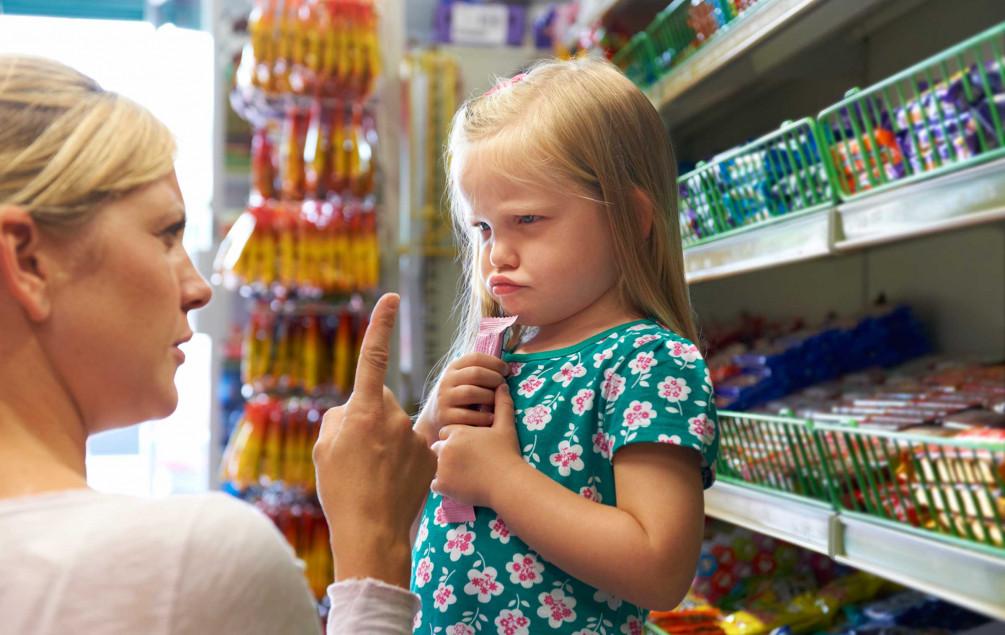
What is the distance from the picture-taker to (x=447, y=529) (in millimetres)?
1187

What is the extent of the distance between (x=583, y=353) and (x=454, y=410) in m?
0.18

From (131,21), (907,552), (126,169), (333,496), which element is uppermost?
(131,21)

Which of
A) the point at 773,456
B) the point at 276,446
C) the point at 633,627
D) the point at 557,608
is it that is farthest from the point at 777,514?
the point at 276,446

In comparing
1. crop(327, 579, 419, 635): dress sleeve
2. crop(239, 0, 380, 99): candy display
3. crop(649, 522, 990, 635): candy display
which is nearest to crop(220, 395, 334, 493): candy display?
crop(239, 0, 380, 99): candy display

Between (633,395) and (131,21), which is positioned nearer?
(633,395)

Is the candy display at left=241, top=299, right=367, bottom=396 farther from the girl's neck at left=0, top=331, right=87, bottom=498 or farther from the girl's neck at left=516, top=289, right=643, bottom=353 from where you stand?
the girl's neck at left=0, top=331, right=87, bottom=498

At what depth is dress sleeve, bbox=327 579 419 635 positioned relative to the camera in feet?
2.74

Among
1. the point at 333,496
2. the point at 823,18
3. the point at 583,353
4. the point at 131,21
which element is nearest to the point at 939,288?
the point at 823,18

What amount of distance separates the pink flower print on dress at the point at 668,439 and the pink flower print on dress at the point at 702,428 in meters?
0.03

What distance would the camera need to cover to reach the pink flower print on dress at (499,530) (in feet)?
3.69

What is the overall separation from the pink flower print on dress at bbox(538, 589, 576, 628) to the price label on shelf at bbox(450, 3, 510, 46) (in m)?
3.32

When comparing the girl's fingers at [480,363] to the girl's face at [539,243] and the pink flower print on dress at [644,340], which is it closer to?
the girl's face at [539,243]

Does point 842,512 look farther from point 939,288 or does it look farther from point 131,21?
point 131,21

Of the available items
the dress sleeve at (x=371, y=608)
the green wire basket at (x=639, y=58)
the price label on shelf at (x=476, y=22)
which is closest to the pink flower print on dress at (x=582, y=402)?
the dress sleeve at (x=371, y=608)
